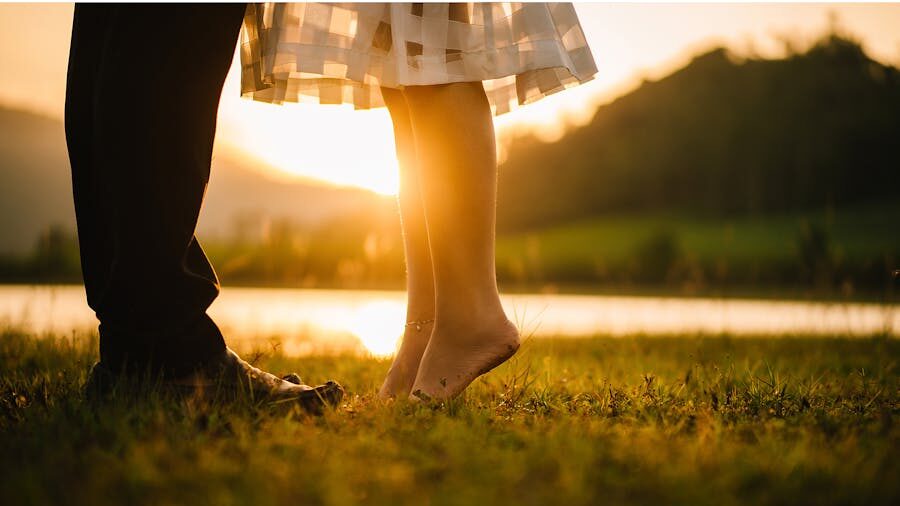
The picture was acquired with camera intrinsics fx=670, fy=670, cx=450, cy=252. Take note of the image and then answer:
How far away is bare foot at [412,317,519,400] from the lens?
153 centimetres

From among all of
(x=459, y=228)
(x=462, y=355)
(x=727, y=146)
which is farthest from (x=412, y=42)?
(x=727, y=146)

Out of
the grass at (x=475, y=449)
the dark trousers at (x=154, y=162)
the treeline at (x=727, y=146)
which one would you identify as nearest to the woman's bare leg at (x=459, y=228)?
the grass at (x=475, y=449)

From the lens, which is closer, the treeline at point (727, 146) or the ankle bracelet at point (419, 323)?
the ankle bracelet at point (419, 323)

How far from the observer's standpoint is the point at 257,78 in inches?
68.9

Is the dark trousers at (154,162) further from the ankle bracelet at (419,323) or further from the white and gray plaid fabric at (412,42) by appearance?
the ankle bracelet at (419,323)

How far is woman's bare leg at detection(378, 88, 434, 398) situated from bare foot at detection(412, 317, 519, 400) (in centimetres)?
21

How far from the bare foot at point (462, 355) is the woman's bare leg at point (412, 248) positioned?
208 mm

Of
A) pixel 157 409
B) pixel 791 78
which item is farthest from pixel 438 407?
pixel 791 78

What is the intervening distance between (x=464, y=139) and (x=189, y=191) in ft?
1.98

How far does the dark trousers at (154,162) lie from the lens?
1.35 m

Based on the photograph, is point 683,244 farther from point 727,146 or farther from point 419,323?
point 419,323

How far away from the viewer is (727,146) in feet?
123

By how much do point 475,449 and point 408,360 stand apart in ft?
2.38

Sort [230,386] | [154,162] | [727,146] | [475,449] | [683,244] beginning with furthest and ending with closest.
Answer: [727,146] → [683,244] → [230,386] → [154,162] → [475,449]
